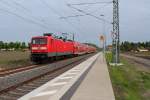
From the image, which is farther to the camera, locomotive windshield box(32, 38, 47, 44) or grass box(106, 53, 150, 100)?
locomotive windshield box(32, 38, 47, 44)

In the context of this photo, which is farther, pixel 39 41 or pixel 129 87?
pixel 39 41

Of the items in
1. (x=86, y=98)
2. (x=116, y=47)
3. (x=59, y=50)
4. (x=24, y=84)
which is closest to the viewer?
(x=86, y=98)

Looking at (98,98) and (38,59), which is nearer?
(98,98)

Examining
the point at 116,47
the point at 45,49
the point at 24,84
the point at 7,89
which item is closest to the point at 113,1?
the point at 116,47

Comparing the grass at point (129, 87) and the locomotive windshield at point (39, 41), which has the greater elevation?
the locomotive windshield at point (39, 41)

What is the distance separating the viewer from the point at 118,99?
1468 centimetres

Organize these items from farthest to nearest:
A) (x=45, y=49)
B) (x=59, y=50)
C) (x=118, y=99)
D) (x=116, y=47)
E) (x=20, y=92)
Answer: (x=59, y=50), (x=45, y=49), (x=116, y=47), (x=20, y=92), (x=118, y=99)

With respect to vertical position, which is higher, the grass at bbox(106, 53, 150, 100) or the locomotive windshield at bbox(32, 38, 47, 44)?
the locomotive windshield at bbox(32, 38, 47, 44)

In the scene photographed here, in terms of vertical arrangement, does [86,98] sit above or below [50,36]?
below

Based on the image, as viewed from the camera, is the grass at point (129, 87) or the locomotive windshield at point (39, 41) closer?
the grass at point (129, 87)

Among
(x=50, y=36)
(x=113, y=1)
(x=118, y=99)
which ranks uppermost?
(x=113, y=1)

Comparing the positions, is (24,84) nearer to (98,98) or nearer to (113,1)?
(98,98)

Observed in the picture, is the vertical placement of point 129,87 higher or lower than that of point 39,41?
lower

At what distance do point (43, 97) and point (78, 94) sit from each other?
4.80 ft
